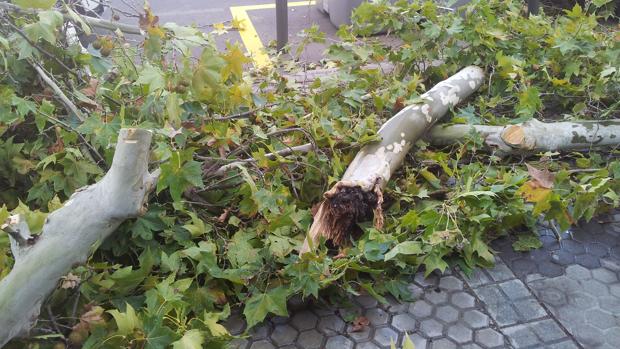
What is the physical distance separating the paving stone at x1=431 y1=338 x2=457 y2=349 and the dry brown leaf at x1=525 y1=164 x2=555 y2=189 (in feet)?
3.07

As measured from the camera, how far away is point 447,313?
2293 millimetres

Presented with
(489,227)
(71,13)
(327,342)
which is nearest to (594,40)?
(489,227)

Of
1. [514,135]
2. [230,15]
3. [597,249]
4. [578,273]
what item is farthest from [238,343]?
[230,15]

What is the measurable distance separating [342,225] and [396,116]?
2.85ft

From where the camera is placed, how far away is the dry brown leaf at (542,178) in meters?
2.63

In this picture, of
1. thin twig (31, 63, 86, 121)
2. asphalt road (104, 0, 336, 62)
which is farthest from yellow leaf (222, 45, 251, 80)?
asphalt road (104, 0, 336, 62)

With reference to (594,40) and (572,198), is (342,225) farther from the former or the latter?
(594,40)

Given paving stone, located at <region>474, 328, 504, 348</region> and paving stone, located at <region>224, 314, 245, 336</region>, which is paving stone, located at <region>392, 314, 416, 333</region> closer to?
paving stone, located at <region>474, 328, 504, 348</region>

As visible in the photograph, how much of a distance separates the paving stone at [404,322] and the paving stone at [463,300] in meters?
0.22

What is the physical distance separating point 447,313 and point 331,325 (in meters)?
0.49

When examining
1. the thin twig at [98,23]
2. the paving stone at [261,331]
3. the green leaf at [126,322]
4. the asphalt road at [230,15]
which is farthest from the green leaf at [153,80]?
the asphalt road at [230,15]

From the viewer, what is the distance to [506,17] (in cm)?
430

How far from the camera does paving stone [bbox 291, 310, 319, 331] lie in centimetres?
224

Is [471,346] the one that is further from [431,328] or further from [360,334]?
[360,334]
